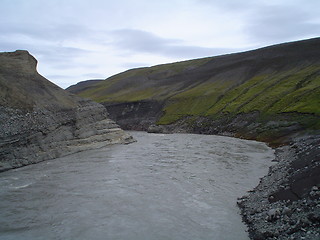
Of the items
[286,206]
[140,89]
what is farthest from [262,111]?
[140,89]

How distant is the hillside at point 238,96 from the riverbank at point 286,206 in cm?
2688

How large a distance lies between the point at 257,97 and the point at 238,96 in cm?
743

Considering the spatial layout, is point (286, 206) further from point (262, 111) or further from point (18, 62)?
point (262, 111)

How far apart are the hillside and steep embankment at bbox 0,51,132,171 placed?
1009 inches

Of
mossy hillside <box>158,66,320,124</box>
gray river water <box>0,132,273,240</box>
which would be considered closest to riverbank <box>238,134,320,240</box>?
gray river water <box>0,132,273,240</box>

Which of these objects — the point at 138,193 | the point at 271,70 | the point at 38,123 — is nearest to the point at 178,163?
the point at 138,193

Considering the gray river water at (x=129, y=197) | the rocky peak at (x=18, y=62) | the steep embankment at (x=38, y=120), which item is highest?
the rocky peak at (x=18, y=62)

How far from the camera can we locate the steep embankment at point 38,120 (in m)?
32.0

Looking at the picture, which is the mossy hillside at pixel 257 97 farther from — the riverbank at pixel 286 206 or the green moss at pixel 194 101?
the riverbank at pixel 286 206

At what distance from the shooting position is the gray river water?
50.0ft

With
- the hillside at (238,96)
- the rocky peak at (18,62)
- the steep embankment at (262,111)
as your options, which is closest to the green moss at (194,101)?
the hillside at (238,96)

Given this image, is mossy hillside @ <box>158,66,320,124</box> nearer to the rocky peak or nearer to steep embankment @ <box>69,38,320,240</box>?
steep embankment @ <box>69,38,320,240</box>

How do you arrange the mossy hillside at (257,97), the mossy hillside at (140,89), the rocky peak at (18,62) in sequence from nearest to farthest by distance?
the rocky peak at (18,62)
the mossy hillside at (257,97)
the mossy hillside at (140,89)

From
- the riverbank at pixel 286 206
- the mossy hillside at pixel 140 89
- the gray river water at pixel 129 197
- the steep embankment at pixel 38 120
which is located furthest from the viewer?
the mossy hillside at pixel 140 89
